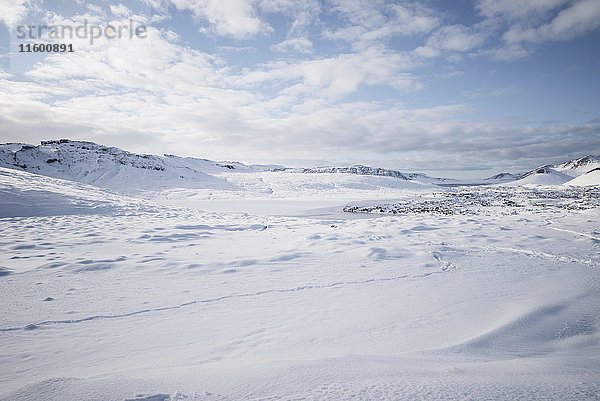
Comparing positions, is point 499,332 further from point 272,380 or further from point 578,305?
point 272,380

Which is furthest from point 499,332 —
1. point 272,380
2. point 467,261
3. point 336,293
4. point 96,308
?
point 96,308

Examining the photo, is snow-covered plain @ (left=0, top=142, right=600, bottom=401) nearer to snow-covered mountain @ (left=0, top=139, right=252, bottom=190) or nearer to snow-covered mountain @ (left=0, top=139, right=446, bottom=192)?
snow-covered mountain @ (left=0, top=139, right=446, bottom=192)

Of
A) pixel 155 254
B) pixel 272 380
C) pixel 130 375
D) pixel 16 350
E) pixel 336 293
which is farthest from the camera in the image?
pixel 155 254

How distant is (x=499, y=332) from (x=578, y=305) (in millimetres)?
1572

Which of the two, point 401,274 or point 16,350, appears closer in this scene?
point 16,350

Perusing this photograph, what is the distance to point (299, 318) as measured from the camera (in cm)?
322

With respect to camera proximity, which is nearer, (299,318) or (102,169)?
(299,318)

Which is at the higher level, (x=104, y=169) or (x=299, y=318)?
(x=104, y=169)

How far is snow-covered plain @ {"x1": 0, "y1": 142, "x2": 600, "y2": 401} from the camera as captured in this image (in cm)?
190

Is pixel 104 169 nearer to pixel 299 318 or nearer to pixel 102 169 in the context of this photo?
pixel 102 169

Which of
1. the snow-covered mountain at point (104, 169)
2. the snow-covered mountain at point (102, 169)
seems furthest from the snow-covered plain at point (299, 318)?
the snow-covered mountain at point (102, 169)

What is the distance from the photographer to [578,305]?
11.2 feet

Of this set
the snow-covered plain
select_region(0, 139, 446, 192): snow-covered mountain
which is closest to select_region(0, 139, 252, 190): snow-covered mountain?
select_region(0, 139, 446, 192): snow-covered mountain

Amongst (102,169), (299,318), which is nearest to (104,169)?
(102,169)
